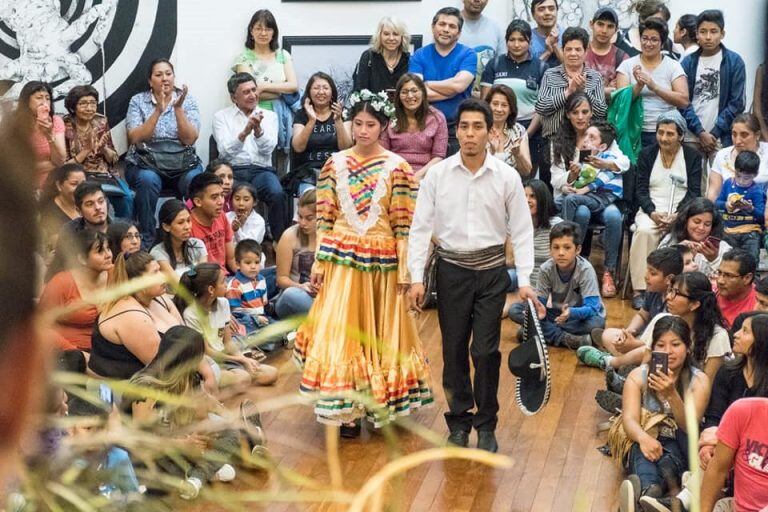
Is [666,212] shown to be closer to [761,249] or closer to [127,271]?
[761,249]

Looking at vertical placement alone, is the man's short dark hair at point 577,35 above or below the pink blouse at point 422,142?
above

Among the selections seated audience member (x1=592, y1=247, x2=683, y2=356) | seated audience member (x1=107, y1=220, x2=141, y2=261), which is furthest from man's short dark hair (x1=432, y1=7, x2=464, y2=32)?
seated audience member (x1=107, y1=220, x2=141, y2=261)

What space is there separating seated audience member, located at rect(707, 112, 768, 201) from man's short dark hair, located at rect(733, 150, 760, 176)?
67mm

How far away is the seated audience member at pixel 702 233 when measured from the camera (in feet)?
20.3

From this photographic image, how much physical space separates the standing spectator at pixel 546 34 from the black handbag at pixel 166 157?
2282mm

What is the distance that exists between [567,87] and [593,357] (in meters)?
2.03

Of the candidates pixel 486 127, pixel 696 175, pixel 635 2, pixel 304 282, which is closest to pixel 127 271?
pixel 486 127

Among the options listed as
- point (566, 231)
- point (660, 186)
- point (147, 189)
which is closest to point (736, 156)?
point (660, 186)

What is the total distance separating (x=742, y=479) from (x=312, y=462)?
5.55ft

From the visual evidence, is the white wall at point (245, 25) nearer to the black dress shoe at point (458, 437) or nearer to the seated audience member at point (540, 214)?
the seated audience member at point (540, 214)

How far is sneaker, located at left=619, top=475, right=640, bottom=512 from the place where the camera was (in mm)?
3928

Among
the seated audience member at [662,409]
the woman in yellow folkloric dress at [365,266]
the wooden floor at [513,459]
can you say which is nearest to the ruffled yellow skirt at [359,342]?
the woman in yellow folkloric dress at [365,266]

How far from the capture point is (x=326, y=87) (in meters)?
7.43

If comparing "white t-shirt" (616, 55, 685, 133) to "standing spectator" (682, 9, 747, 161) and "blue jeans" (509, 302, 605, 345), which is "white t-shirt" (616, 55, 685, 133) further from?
"blue jeans" (509, 302, 605, 345)
